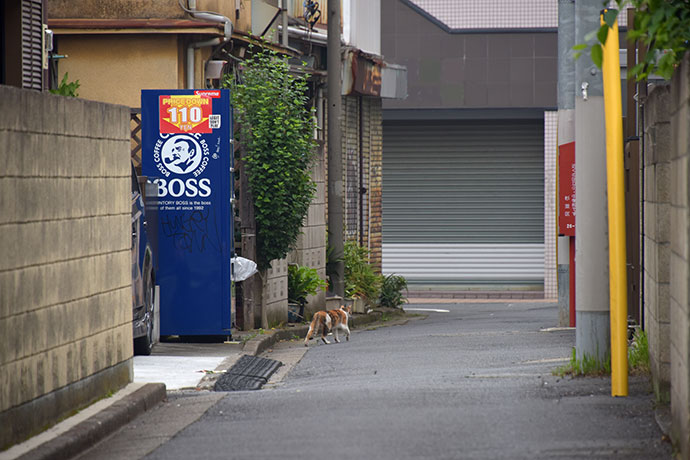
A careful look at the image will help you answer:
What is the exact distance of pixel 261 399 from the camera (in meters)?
9.37

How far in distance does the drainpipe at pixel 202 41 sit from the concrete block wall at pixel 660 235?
8927mm

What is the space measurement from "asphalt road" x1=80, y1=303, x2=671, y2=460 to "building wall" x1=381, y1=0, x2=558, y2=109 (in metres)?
16.5

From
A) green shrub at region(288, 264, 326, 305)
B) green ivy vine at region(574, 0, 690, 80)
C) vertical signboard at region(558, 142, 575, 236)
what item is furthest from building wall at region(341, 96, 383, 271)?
green ivy vine at region(574, 0, 690, 80)

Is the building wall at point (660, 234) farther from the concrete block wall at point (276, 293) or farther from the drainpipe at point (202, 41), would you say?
the drainpipe at point (202, 41)

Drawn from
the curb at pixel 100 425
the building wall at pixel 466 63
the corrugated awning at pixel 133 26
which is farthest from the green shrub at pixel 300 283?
the building wall at pixel 466 63

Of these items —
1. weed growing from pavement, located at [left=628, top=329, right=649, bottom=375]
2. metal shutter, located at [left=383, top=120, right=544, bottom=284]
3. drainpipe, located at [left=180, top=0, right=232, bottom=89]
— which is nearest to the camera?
weed growing from pavement, located at [left=628, top=329, right=649, bottom=375]

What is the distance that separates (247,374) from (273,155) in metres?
4.41

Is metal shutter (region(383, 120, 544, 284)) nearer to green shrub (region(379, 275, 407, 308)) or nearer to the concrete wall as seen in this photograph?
green shrub (region(379, 275, 407, 308))

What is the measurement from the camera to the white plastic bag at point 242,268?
14289 mm

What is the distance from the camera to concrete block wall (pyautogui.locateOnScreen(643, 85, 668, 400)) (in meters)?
8.08

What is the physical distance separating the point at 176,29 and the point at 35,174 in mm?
9253

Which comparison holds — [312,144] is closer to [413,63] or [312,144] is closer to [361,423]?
[361,423]

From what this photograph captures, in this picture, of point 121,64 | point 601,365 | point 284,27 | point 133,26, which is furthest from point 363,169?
point 601,365

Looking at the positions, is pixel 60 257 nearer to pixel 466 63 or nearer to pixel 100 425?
pixel 100 425
